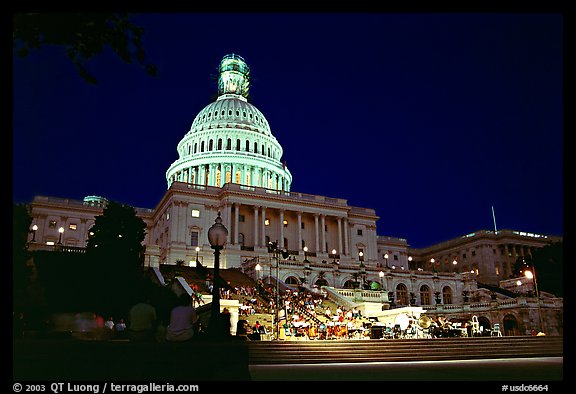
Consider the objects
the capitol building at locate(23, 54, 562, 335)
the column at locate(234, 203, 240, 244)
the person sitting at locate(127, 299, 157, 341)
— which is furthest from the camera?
the column at locate(234, 203, 240, 244)

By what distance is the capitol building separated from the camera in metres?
56.4

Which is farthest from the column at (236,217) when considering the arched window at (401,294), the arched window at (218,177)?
the arched window at (401,294)

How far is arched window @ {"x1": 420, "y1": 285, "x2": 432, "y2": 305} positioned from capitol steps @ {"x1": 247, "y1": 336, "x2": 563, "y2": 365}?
43635 millimetres

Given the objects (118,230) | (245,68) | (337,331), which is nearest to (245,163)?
(245,68)

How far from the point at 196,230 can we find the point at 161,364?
219ft

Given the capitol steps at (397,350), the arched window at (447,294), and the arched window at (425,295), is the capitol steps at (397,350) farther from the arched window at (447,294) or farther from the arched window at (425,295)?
the arched window at (447,294)

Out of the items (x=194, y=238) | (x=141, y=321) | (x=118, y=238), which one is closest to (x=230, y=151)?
(x=194, y=238)

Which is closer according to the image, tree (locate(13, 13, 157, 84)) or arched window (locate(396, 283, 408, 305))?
tree (locate(13, 13, 157, 84))

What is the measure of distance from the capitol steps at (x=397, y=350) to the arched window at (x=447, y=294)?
4528 cm

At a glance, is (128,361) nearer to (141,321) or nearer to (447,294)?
(141,321)

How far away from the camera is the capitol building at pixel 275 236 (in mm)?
56406

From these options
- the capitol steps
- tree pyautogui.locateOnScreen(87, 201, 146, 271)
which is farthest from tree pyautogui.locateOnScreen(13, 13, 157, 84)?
tree pyautogui.locateOnScreen(87, 201, 146, 271)

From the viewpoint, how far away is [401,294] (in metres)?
63.2

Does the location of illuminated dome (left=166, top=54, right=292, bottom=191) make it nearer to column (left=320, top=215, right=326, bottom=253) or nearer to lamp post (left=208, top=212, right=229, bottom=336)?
column (left=320, top=215, right=326, bottom=253)
